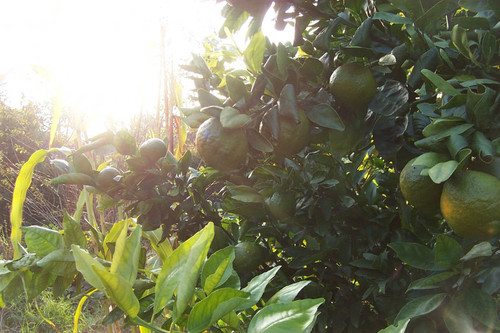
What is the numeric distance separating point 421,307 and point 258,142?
0.34m

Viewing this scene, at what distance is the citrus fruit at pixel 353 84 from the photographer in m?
0.65

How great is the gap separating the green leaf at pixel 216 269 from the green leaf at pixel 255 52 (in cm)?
31

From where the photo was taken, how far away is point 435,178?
472 mm

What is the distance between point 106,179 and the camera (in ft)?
2.40

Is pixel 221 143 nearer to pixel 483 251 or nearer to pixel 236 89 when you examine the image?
pixel 236 89

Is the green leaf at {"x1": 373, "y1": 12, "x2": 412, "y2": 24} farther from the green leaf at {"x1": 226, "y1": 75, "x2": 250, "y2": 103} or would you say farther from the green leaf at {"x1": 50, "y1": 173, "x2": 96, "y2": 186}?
the green leaf at {"x1": 50, "y1": 173, "x2": 96, "y2": 186}

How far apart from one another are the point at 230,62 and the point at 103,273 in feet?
2.64

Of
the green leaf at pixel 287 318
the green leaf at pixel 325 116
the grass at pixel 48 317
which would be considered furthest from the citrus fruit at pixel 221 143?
the grass at pixel 48 317

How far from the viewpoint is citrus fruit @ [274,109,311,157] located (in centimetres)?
64

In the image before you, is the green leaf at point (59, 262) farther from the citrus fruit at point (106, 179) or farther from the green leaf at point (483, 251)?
the green leaf at point (483, 251)

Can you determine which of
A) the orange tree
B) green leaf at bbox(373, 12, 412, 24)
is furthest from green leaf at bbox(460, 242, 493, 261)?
green leaf at bbox(373, 12, 412, 24)

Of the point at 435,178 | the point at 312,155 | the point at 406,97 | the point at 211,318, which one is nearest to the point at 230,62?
the point at 312,155

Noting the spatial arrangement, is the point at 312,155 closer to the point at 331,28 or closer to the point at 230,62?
the point at 331,28

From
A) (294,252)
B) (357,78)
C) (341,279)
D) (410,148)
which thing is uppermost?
(357,78)
